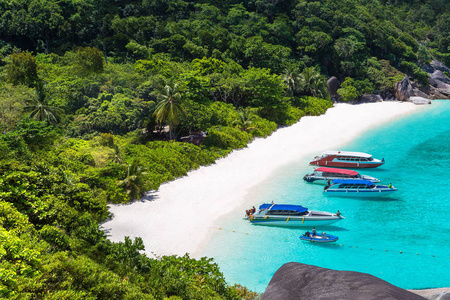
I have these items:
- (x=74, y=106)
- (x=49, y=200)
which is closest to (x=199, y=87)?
(x=74, y=106)

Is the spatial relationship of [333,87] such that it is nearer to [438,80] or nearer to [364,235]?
[438,80]

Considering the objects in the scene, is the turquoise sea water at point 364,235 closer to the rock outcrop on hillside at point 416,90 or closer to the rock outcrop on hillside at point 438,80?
the rock outcrop on hillside at point 416,90

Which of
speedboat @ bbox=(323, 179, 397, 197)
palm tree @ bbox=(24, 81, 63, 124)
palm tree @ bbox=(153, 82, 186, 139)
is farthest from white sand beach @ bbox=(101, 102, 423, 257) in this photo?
palm tree @ bbox=(24, 81, 63, 124)

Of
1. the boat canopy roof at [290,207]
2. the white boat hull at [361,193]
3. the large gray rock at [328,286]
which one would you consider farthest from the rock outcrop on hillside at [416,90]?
the large gray rock at [328,286]

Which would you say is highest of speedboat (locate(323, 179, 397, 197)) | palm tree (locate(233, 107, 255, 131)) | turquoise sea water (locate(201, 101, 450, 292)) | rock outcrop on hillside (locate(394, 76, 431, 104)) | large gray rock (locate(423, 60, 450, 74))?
large gray rock (locate(423, 60, 450, 74))

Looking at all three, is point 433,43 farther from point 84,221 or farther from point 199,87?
point 84,221

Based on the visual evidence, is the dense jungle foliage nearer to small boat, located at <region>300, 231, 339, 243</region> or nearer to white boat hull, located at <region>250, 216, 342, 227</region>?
small boat, located at <region>300, 231, 339, 243</region>
